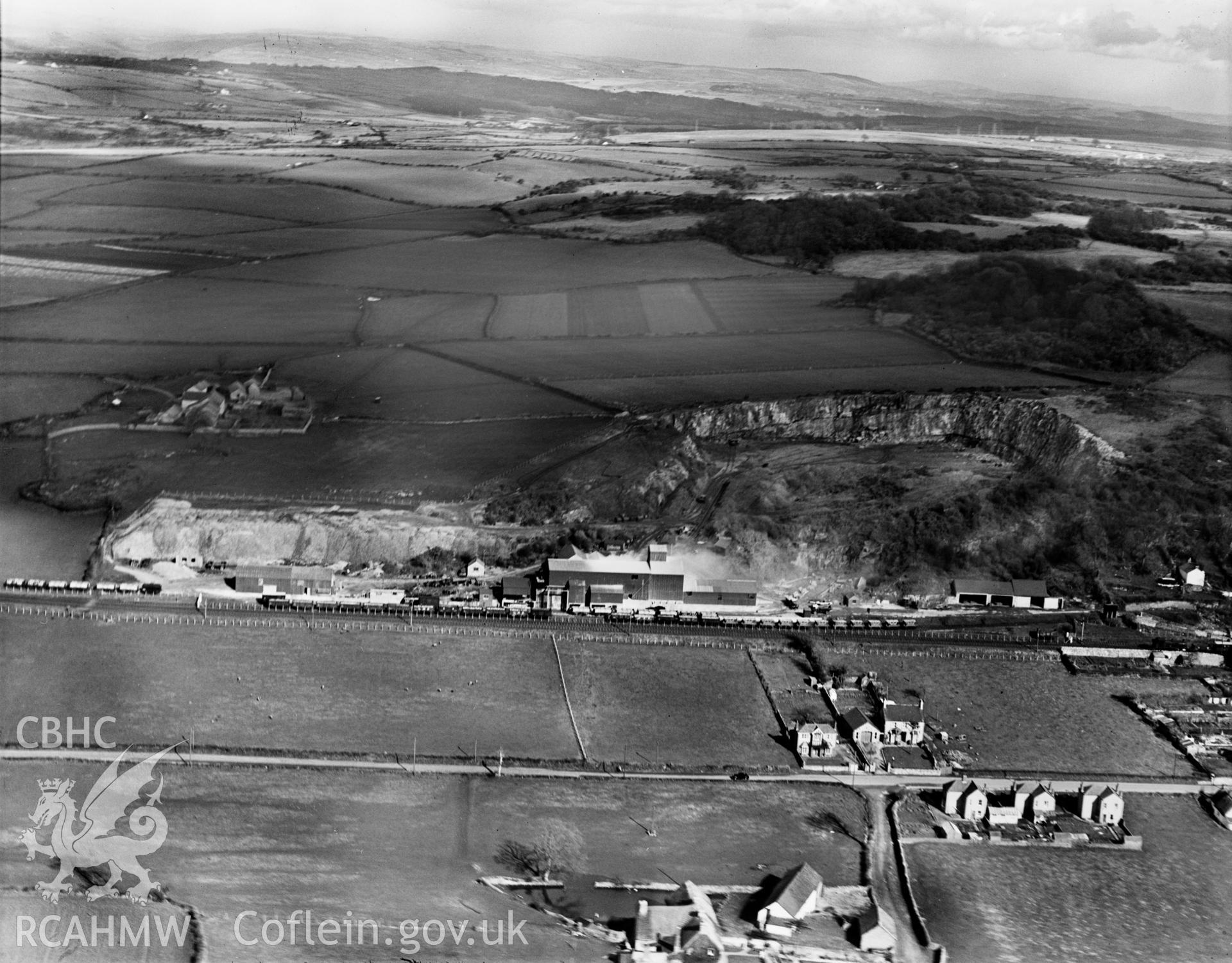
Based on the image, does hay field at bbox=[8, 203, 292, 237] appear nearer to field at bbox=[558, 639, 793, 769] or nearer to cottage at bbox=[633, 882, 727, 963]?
field at bbox=[558, 639, 793, 769]

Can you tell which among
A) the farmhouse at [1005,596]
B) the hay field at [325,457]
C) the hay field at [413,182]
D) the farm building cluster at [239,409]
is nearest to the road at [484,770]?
the farmhouse at [1005,596]

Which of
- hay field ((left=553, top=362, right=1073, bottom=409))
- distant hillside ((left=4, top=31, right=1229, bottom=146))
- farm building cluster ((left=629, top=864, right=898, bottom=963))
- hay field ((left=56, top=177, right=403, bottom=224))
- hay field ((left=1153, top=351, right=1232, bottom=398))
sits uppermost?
distant hillside ((left=4, top=31, right=1229, bottom=146))

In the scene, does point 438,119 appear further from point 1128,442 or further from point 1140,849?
point 1140,849

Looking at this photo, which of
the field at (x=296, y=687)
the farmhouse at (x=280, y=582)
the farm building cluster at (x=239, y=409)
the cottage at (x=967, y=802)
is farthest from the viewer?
the farm building cluster at (x=239, y=409)

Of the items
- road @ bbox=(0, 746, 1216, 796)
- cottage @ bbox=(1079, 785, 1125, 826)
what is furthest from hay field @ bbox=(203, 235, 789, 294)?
cottage @ bbox=(1079, 785, 1125, 826)

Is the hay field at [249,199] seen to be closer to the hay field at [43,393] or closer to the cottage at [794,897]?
the hay field at [43,393]

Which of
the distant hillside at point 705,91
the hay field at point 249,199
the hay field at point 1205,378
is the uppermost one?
the distant hillside at point 705,91

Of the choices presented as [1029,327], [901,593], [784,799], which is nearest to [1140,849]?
[784,799]
